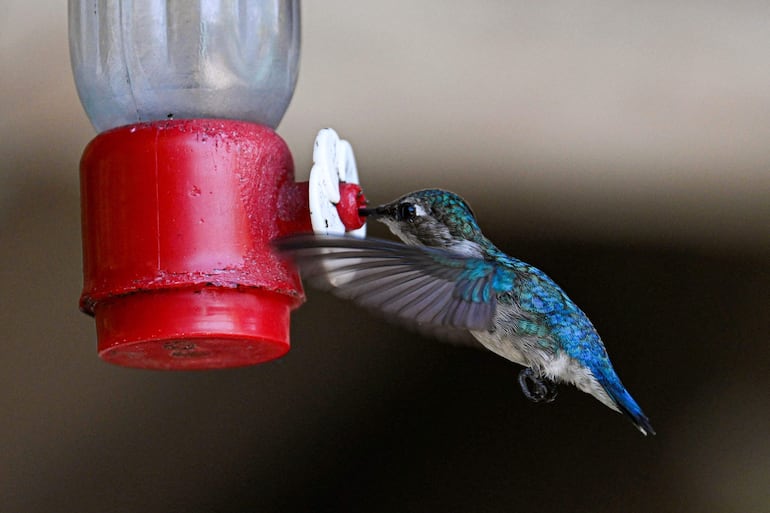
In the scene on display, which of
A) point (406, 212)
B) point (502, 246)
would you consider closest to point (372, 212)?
point (406, 212)

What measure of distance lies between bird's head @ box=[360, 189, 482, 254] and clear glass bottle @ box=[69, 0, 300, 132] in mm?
325

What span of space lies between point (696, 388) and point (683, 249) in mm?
734

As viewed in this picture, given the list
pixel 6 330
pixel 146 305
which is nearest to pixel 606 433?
pixel 6 330

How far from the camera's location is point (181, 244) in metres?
1.93

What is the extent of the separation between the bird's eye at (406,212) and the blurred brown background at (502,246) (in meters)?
1.03

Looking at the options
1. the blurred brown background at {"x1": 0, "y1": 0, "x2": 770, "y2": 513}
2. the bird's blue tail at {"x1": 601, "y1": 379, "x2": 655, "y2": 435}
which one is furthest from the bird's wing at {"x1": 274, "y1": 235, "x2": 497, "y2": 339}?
the blurred brown background at {"x1": 0, "y1": 0, "x2": 770, "y2": 513}

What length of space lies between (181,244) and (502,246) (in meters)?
2.00

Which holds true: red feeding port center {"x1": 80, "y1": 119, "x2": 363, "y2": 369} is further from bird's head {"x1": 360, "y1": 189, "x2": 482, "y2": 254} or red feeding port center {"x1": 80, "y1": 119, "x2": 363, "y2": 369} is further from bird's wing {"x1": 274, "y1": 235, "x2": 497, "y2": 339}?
bird's head {"x1": 360, "y1": 189, "x2": 482, "y2": 254}

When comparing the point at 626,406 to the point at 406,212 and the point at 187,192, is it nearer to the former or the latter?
the point at 406,212

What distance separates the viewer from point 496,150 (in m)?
3.43

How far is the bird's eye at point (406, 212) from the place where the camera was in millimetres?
2301

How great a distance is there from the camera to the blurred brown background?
332 cm

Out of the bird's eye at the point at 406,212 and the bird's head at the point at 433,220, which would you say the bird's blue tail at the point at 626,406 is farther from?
the bird's eye at the point at 406,212

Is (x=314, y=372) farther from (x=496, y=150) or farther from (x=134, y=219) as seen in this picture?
(x=134, y=219)
